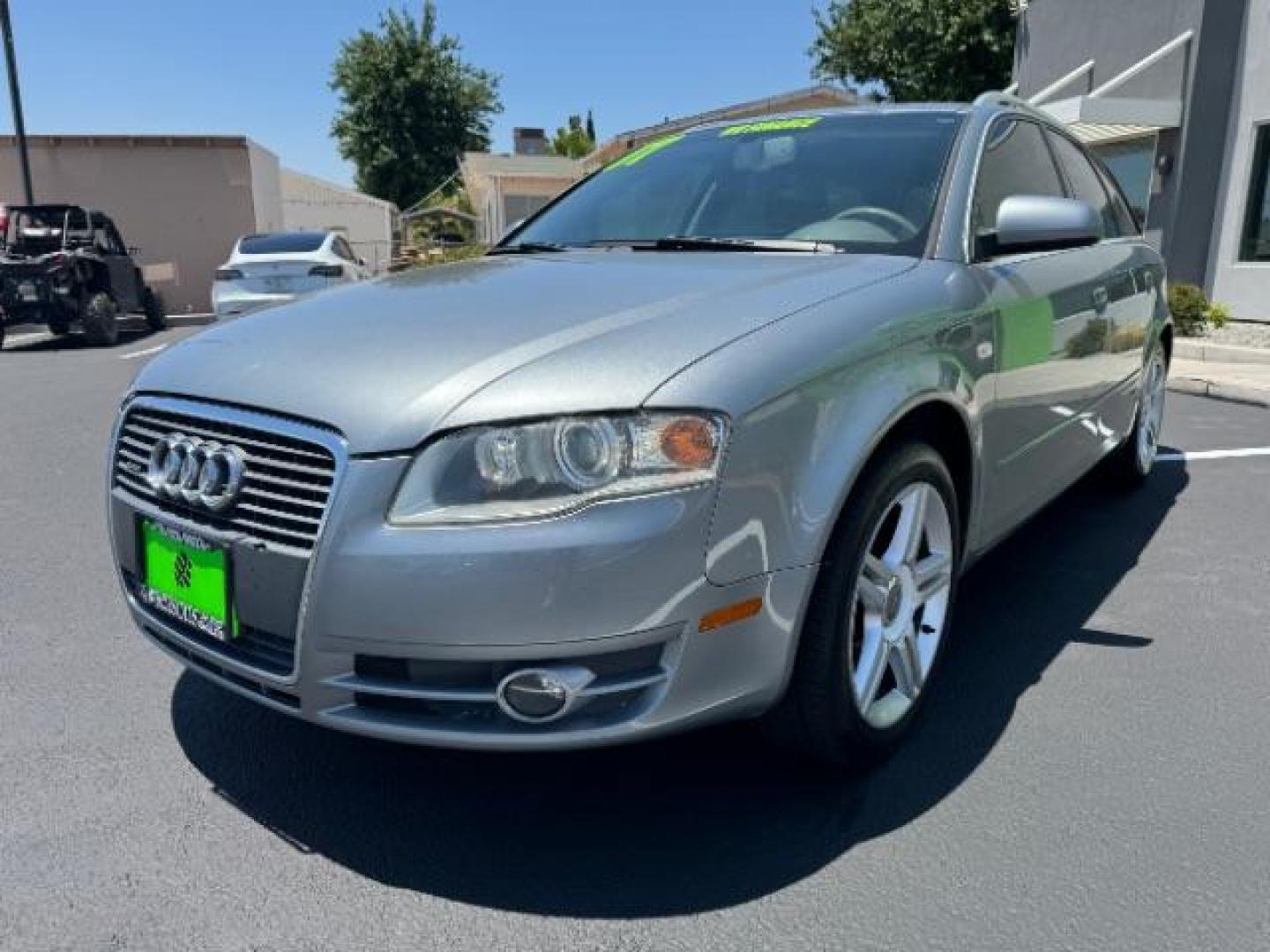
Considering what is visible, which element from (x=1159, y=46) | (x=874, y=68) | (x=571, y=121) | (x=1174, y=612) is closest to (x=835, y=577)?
(x=1174, y=612)

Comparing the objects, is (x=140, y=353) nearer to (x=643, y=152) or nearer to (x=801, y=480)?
(x=643, y=152)

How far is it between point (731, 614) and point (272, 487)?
2.99 ft

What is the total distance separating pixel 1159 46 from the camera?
463 inches

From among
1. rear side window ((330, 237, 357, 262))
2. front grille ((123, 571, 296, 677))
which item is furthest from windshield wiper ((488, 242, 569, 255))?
rear side window ((330, 237, 357, 262))

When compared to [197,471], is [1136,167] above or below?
above

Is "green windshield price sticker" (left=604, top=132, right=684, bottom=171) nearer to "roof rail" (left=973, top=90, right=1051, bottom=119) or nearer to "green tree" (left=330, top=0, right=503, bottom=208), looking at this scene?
"roof rail" (left=973, top=90, right=1051, bottom=119)

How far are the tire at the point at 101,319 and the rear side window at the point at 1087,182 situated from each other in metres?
12.6

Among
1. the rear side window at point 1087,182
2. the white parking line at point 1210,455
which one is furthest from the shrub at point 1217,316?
the rear side window at point 1087,182

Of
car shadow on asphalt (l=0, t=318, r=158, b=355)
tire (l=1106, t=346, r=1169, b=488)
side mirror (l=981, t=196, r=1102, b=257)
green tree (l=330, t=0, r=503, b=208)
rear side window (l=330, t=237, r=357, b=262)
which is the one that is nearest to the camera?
side mirror (l=981, t=196, r=1102, b=257)

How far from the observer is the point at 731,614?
74.2 inches

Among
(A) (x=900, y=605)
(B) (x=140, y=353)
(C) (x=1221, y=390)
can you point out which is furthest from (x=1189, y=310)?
(B) (x=140, y=353)

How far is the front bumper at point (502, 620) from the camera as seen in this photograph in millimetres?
1769

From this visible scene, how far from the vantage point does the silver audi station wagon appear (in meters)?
1.80

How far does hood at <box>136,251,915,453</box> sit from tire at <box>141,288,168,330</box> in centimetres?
1501
